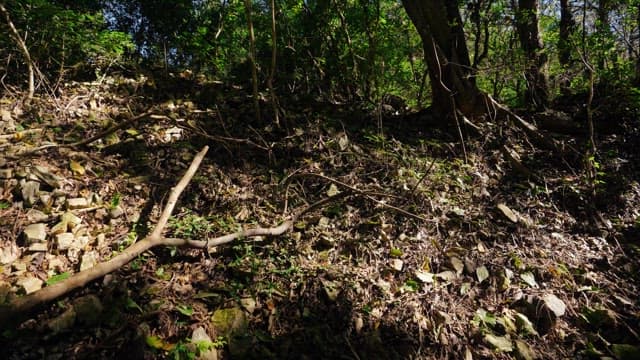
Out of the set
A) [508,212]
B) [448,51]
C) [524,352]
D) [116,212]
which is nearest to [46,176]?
[116,212]

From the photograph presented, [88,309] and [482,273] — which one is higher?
[88,309]

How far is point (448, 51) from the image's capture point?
464 centimetres

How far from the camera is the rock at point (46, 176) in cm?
290

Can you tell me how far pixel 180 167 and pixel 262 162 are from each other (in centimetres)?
94

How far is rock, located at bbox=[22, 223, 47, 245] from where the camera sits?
2443 mm

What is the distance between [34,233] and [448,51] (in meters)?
5.12

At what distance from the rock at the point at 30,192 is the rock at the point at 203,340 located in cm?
193

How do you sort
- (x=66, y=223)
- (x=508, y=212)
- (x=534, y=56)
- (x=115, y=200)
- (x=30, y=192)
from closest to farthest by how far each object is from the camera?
(x=66, y=223) → (x=30, y=192) → (x=115, y=200) → (x=508, y=212) → (x=534, y=56)

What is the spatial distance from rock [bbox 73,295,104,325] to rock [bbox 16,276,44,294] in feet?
1.03

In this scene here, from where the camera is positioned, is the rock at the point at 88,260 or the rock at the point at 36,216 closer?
the rock at the point at 88,260

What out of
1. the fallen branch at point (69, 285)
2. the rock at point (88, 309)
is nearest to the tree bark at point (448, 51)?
the fallen branch at point (69, 285)

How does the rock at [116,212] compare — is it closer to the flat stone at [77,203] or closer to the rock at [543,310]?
the flat stone at [77,203]

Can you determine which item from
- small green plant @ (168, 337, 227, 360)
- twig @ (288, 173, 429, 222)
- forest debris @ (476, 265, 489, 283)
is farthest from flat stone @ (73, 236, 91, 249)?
forest debris @ (476, 265, 489, 283)

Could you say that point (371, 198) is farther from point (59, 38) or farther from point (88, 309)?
point (59, 38)
